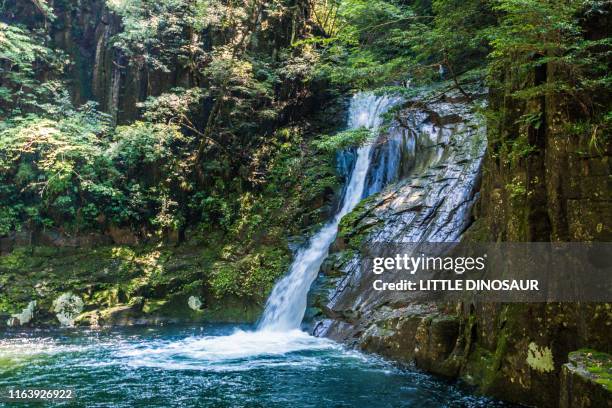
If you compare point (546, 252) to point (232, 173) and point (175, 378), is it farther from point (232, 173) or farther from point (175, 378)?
point (232, 173)

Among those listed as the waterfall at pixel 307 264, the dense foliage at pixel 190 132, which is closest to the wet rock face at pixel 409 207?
the waterfall at pixel 307 264

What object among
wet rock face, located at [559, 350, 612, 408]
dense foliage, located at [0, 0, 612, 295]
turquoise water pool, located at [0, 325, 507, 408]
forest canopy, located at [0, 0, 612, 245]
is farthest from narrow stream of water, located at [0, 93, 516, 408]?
forest canopy, located at [0, 0, 612, 245]

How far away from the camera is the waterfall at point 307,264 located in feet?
34.9

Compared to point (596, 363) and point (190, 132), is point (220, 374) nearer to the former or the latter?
point (596, 363)

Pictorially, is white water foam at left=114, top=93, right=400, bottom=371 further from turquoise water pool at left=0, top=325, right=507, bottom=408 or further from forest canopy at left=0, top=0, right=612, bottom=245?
forest canopy at left=0, top=0, right=612, bottom=245

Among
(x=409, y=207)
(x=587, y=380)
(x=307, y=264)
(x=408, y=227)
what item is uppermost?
(x=409, y=207)

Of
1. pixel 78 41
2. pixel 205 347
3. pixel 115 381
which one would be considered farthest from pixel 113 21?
pixel 115 381

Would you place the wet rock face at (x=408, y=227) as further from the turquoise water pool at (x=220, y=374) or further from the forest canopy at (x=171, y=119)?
the forest canopy at (x=171, y=119)

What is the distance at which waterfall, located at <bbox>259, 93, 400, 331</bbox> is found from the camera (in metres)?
10.6

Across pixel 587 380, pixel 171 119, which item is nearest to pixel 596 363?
pixel 587 380

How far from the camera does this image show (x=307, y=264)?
11.8 m

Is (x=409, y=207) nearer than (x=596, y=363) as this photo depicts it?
No

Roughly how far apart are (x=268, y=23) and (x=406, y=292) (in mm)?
11884

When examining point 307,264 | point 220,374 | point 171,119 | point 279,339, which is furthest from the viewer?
point 171,119
